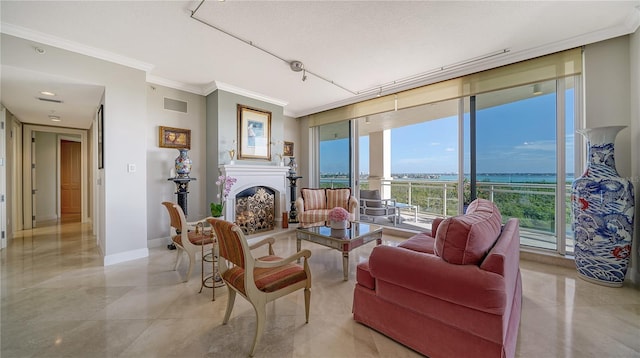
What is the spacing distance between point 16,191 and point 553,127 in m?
8.94

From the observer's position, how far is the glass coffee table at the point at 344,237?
2.54m

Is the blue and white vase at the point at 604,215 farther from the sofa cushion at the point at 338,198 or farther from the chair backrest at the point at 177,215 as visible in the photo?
the chair backrest at the point at 177,215

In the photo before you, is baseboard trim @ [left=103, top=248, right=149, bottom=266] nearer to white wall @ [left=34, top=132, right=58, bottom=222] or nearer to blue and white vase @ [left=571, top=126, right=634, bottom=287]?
white wall @ [left=34, top=132, right=58, bottom=222]

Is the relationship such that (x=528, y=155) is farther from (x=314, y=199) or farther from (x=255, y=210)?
(x=255, y=210)

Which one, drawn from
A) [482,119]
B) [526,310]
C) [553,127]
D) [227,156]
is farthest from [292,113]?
[526,310]

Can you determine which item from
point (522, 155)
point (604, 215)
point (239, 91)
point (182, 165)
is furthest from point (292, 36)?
point (604, 215)

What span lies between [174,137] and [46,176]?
4.79 metres

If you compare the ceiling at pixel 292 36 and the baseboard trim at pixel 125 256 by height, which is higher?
the ceiling at pixel 292 36

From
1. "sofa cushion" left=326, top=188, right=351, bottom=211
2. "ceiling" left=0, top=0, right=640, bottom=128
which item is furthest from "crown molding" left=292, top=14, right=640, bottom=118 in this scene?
"sofa cushion" left=326, top=188, right=351, bottom=211

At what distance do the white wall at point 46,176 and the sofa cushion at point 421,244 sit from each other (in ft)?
27.2

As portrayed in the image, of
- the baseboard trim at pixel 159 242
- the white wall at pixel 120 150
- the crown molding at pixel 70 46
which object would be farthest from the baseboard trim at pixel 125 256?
the crown molding at pixel 70 46

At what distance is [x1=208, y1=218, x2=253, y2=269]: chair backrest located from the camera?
1.46 m

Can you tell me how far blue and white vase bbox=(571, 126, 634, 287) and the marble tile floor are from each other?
20 cm

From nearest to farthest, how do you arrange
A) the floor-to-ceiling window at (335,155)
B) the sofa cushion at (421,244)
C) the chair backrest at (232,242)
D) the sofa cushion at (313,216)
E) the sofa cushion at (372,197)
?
the chair backrest at (232,242), the sofa cushion at (421,244), the sofa cushion at (313,216), the floor-to-ceiling window at (335,155), the sofa cushion at (372,197)
